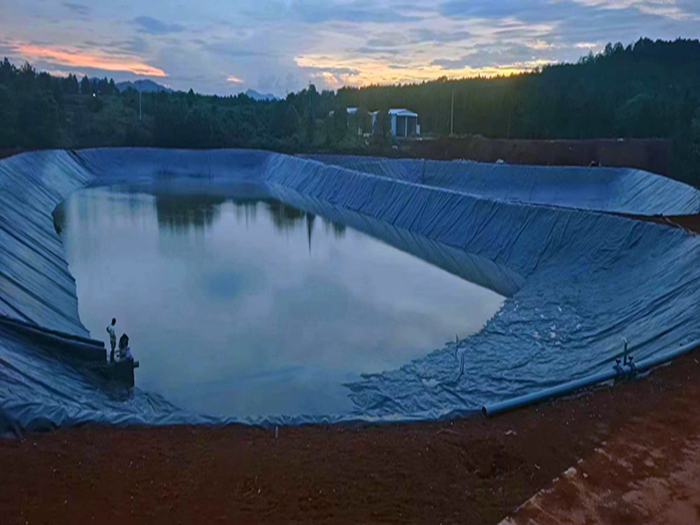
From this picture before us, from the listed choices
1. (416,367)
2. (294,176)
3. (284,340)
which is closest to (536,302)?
(416,367)

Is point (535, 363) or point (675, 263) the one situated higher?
point (675, 263)

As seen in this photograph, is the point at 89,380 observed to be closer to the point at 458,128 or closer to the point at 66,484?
the point at 66,484

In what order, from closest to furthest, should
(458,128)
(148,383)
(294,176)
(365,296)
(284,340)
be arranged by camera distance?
(148,383) → (284,340) → (365,296) → (294,176) → (458,128)

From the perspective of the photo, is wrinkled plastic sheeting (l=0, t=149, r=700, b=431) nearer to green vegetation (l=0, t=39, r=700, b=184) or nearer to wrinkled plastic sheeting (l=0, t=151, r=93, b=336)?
wrinkled plastic sheeting (l=0, t=151, r=93, b=336)

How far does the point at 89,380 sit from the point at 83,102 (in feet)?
222

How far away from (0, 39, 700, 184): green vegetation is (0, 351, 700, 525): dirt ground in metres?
30.9

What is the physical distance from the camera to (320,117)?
70625 millimetres

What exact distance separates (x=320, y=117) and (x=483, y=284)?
57.1 m

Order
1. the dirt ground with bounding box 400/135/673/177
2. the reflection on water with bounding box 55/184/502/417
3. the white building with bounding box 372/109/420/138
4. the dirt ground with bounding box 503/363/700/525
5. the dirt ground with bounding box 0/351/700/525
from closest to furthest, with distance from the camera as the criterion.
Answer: the dirt ground with bounding box 503/363/700/525, the dirt ground with bounding box 0/351/700/525, the reflection on water with bounding box 55/184/502/417, the dirt ground with bounding box 400/135/673/177, the white building with bounding box 372/109/420/138

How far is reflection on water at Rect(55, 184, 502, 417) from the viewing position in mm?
10133

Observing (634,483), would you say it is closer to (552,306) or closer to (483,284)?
(552,306)

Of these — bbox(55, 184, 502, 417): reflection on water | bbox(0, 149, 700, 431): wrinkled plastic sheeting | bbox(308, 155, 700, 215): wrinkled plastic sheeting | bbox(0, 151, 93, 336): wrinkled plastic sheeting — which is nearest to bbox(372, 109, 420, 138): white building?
bbox(308, 155, 700, 215): wrinkled plastic sheeting

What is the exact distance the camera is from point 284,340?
1194 cm

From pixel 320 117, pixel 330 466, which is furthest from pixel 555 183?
pixel 320 117
